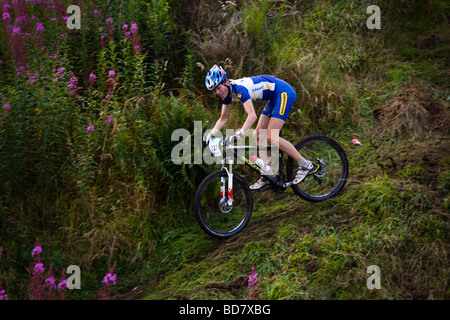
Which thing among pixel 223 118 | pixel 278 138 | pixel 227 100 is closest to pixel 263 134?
pixel 278 138

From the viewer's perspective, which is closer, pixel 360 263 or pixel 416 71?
pixel 360 263

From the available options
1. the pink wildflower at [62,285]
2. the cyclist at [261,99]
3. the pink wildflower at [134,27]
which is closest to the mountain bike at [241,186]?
the cyclist at [261,99]

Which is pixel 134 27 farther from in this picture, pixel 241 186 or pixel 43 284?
pixel 43 284

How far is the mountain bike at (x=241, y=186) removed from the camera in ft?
18.2

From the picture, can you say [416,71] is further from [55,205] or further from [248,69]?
[55,205]

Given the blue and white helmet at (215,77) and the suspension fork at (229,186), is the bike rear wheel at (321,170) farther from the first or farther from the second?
the blue and white helmet at (215,77)

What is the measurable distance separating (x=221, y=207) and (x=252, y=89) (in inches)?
63.3

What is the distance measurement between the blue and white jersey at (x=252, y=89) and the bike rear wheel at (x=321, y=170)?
0.94 m

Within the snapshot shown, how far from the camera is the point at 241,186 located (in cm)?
597

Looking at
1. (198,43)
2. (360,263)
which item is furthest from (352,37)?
(360,263)

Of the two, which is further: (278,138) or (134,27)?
(134,27)

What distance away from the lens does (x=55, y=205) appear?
5.70 m

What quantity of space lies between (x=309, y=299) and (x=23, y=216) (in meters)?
3.66

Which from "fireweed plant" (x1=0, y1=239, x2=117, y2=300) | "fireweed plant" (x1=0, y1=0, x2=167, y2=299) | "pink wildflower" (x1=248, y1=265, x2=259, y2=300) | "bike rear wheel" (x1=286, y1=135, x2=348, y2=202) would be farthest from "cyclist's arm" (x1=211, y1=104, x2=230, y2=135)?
"fireweed plant" (x1=0, y1=239, x2=117, y2=300)
